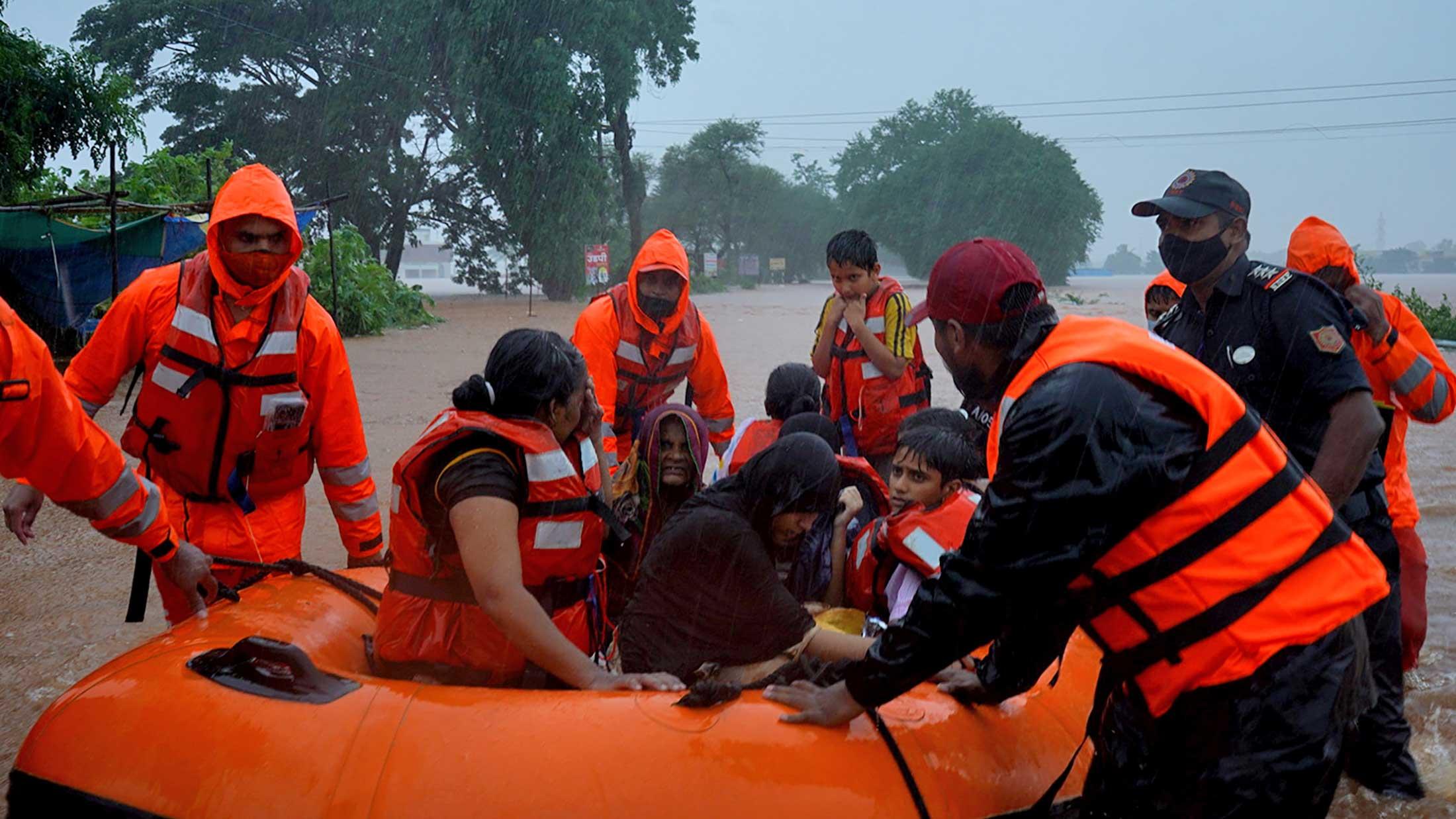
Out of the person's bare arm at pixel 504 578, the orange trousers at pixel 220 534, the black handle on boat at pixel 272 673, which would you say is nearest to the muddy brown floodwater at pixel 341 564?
the black handle on boat at pixel 272 673

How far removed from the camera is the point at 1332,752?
174 cm

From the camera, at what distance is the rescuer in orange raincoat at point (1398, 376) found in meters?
3.33

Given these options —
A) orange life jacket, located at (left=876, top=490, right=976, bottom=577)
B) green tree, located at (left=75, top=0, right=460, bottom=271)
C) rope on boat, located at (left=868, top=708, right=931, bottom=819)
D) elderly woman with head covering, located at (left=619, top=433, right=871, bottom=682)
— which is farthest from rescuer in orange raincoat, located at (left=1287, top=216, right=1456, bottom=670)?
green tree, located at (left=75, top=0, right=460, bottom=271)

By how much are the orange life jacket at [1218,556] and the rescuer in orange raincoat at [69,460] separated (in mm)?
1788

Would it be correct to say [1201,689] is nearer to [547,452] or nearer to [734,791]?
[734,791]

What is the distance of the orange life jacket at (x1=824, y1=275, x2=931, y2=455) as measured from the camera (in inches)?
185

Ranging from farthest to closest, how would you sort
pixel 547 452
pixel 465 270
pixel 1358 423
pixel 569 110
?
1. pixel 465 270
2. pixel 569 110
3. pixel 1358 423
4. pixel 547 452

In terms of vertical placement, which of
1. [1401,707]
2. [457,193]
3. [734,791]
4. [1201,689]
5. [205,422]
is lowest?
[1401,707]

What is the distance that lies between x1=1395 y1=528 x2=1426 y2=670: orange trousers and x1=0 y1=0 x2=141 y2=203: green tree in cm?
1395

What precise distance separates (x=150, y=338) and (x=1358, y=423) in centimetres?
339

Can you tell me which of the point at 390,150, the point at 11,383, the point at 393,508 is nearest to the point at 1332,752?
the point at 393,508

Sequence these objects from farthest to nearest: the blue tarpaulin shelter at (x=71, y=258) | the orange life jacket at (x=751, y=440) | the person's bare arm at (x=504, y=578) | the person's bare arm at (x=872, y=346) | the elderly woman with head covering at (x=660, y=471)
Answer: the blue tarpaulin shelter at (x=71, y=258), the person's bare arm at (x=872, y=346), the orange life jacket at (x=751, y=440), the elderly woman with head covering at (x=660, y=471), the person's bare arm at (x=504, y=578)

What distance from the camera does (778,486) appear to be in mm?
2605

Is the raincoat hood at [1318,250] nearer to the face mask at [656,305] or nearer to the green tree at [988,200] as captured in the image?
the face mask at [656,305]
